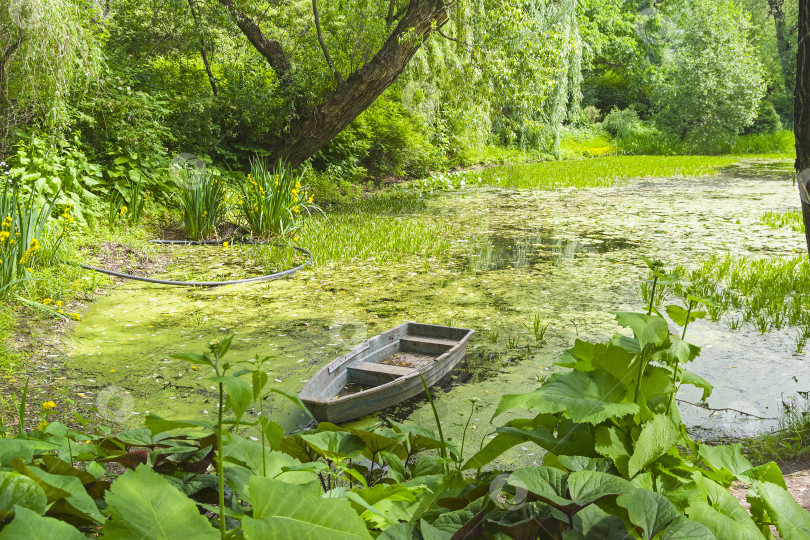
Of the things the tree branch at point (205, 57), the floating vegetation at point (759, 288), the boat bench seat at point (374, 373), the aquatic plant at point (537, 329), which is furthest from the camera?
the tree branch at point (205, 57)

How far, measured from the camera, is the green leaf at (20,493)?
2.03ft

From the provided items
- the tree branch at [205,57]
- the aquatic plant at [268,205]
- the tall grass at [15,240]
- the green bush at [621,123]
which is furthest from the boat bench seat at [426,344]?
the green bush at [621,123]

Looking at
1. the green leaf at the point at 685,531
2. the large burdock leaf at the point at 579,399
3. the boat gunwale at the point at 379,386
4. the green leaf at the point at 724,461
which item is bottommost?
the boat gunwale at the point at 379,386

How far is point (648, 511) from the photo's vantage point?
0.71 meters

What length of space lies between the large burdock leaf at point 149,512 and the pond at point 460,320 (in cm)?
89

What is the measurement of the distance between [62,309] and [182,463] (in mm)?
4693

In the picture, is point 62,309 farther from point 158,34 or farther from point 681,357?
point 158,34

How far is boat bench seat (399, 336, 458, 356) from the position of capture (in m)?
4.18

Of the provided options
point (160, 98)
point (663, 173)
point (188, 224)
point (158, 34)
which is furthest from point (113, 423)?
point (663, 173)

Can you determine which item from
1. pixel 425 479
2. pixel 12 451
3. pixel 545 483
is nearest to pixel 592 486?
pixel 545 483

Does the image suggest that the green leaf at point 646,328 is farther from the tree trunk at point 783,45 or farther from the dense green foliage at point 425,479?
the tree trunk at point 783,45

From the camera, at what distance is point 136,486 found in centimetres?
58

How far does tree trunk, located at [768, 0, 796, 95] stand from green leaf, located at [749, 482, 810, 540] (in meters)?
32.6

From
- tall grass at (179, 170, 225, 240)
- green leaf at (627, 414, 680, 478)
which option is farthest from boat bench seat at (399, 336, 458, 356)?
tall grass at (179, 170, 225, 240)
